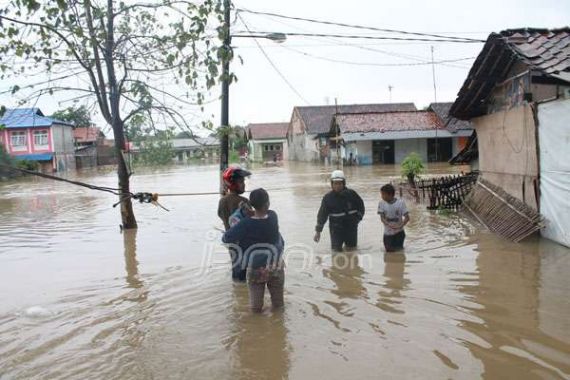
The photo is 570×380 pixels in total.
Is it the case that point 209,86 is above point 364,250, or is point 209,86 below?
above

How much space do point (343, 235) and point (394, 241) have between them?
80 centimetres

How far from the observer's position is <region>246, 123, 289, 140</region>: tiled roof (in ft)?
211

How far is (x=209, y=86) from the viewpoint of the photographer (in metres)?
4.78

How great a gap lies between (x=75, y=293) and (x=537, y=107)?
7555 millimetres

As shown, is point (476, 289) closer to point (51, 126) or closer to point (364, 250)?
point (364, 250)

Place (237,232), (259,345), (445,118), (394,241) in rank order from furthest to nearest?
(445,118) < (394,241) < (237,232) < (259,345)

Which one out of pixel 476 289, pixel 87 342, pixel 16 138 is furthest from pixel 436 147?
pixel 16 138

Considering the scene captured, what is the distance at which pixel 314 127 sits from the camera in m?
50.2

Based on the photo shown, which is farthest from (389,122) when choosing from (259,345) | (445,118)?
(259,345)

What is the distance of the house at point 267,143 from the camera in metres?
64.2

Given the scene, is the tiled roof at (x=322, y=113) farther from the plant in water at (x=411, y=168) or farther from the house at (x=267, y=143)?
the plant in water at (x=411, y=168)

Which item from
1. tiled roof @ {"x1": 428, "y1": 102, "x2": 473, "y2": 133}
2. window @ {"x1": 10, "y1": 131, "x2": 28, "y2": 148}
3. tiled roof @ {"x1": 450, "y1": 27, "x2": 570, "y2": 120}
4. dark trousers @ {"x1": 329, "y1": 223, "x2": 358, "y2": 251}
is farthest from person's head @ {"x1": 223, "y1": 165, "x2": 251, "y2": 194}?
window @ {"x1": 10, "y1": 131, "x2": 28, "y2": 148}

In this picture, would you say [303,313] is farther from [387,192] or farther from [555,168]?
[555,168]

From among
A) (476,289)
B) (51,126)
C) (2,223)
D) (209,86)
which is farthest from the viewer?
(51,126)
